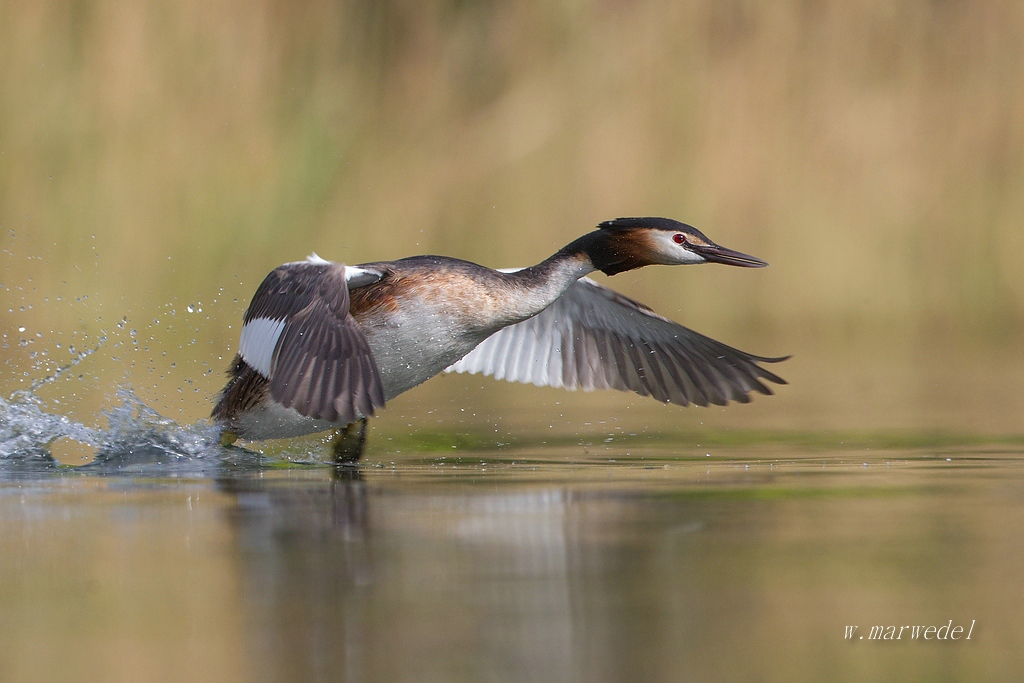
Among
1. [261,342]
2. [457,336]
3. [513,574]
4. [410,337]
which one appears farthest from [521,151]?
[513,574]

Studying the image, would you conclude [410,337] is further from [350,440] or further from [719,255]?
[719,255]

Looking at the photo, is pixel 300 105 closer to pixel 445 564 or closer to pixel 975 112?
pixel 975 112

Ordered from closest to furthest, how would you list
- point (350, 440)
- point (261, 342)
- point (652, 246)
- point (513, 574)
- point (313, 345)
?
point (513, 574) → point (313, 345) → point (261, 342) → point (652, 246) → point (350, 440)

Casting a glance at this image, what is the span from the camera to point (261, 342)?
230 inches

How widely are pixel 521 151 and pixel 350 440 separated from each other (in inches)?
339

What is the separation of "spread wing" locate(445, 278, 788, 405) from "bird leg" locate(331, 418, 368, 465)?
3.66ft

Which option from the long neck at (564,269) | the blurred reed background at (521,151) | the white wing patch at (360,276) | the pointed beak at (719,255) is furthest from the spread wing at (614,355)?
the blurred reed background at (521,151)

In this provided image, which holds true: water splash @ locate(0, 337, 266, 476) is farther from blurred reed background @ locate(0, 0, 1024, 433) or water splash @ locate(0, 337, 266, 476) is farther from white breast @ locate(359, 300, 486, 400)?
blurred reed background @ locate(0, 0, 1024, 433)

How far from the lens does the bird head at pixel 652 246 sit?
6.37 m

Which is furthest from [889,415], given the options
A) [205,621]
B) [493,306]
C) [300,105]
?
[300,105]

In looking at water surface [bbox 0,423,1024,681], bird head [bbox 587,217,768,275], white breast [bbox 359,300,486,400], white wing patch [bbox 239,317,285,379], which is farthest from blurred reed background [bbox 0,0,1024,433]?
water surface [bbox 0,423,1024,681]

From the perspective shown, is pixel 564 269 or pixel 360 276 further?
pixel 564 269

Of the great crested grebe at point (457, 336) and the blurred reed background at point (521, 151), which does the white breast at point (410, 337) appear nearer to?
A: the great crested grebe at point (457, 336)

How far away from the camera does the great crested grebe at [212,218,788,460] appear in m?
5.27
